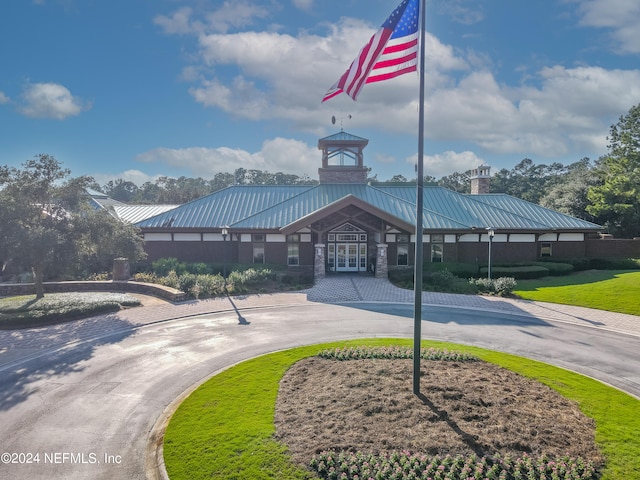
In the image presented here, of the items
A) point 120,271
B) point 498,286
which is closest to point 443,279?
point 498,286

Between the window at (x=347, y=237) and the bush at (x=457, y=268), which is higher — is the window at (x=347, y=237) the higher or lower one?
the higher one

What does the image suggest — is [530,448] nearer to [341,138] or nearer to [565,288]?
[565,288]

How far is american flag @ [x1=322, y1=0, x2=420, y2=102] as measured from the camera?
9.05 metres

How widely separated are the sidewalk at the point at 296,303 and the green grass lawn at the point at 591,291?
1.01m

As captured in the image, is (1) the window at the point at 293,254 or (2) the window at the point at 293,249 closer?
(2) the window at the point at 293,249

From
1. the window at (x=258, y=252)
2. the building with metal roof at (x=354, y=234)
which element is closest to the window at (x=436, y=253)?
the building with metal roof at (x=354, y=234)

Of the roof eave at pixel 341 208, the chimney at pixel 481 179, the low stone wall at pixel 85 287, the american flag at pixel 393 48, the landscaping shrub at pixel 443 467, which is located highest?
the chimney at pixel 481 179

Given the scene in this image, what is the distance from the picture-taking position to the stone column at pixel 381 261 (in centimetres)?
2796

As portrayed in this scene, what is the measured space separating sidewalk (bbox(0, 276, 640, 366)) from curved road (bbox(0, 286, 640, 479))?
12cm

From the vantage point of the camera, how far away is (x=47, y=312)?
719 inches

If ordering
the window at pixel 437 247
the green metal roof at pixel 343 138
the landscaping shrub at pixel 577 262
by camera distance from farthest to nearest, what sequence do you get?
the green metal roof at pixel 343 138 < the landscaping shrub at pixel 577 262 < the window at pixel 437 247

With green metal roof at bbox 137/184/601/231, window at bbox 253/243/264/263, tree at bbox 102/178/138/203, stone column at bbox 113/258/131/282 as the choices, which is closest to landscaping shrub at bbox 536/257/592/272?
green metal roof at bbox 137/184/601/231

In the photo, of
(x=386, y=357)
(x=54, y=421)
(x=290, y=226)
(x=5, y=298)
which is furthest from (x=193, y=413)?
(x=5, y=298)

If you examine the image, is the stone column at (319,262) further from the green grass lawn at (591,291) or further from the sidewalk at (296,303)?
the green grass lawn at (591,291)
